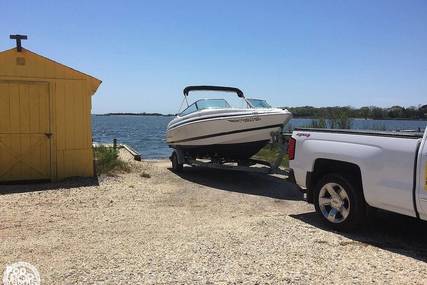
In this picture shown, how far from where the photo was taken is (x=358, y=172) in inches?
259

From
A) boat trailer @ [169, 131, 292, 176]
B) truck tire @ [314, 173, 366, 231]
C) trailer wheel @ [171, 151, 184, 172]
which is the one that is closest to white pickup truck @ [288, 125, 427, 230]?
truck tire @ [314, 173, 366, 231]

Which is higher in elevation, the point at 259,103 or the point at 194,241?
the point at 259,103

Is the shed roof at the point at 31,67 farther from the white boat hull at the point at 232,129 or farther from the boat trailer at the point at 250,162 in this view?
the boat trailer at the point at 250,162

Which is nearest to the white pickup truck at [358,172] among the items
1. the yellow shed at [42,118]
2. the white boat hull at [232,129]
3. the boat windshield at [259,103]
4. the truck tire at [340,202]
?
the truck tire at [340,202]

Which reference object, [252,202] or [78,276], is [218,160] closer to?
[252,202]

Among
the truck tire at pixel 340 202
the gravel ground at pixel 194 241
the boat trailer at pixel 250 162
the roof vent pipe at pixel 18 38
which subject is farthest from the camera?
the boat trailer at pixel 250 162

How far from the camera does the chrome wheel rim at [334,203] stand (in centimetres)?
673

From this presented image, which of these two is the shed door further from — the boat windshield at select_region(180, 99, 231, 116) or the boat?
the boat windshield at select_region(180, 99, 231, 116)

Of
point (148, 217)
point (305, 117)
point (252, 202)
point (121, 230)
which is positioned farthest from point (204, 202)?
point (305, 117)

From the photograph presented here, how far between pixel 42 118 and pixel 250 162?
17.8ft

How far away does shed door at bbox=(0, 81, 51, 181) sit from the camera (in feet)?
35.9

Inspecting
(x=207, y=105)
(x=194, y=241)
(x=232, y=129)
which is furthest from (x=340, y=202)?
(x=207, y=105)

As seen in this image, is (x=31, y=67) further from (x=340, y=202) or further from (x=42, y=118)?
(x=340, y=202)

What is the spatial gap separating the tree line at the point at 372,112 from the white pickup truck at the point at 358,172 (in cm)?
102
